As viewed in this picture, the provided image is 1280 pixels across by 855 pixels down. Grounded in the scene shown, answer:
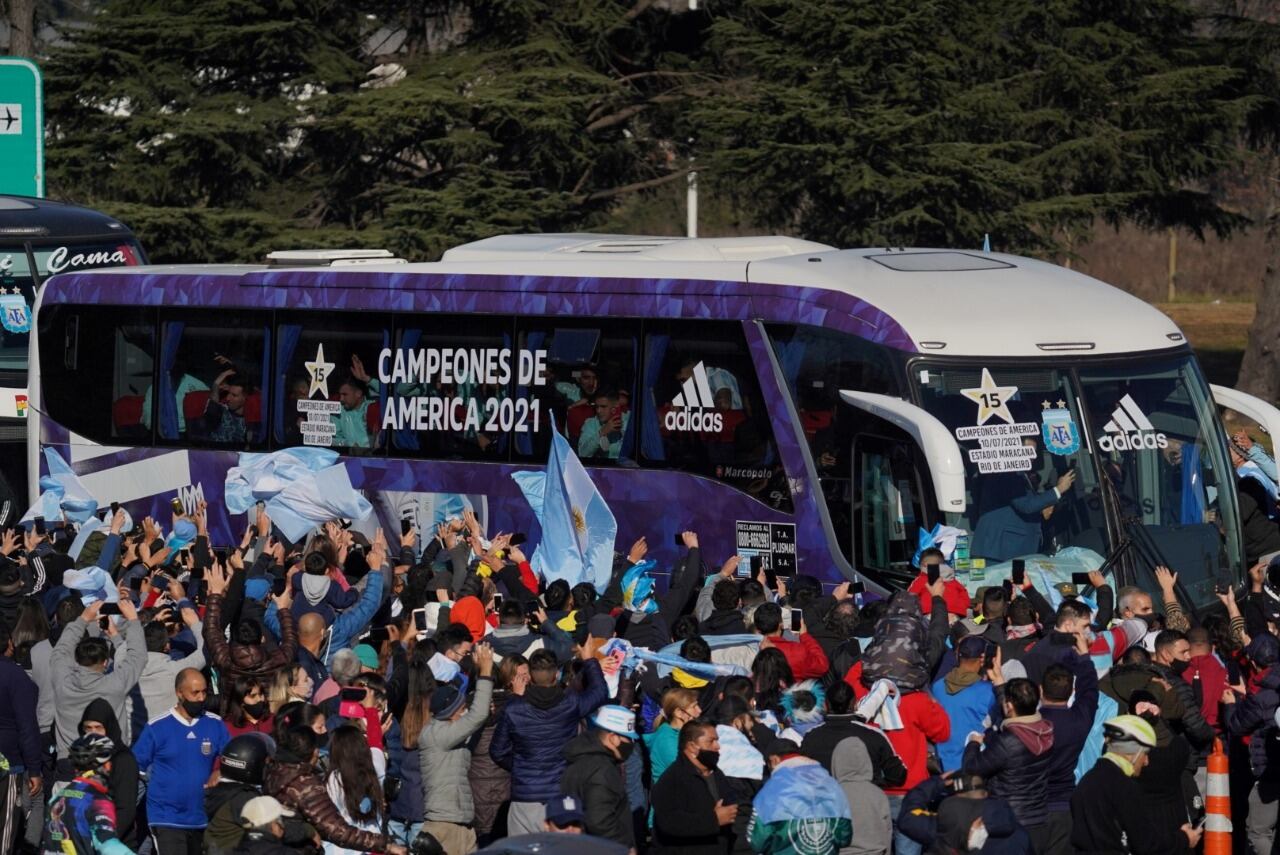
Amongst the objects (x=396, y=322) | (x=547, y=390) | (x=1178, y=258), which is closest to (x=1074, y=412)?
(x=547, y=390)

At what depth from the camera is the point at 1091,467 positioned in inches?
590

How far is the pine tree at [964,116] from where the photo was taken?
2966cm

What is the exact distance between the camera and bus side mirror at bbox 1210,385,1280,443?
53.1 feet

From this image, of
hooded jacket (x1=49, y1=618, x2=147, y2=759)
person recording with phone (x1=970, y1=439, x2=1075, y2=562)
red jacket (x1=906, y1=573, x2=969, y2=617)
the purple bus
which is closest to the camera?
hooded jacket (x1=49, y1=618, x2=147, y2=759)

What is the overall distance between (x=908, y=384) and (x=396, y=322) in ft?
16.4

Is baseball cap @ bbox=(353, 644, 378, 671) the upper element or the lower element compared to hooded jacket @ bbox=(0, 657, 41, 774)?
upper

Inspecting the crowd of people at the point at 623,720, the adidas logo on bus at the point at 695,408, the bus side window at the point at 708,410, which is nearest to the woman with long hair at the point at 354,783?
the crowd of people at the point at 623,720

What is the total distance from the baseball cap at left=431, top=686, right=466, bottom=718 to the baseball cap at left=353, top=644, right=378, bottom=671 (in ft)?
6.22

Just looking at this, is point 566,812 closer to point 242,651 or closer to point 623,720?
point 623,720

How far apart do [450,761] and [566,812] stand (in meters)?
1.35

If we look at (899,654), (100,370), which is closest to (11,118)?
(100,370)

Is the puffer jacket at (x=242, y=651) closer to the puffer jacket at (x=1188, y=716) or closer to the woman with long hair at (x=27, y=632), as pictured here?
the woman with long hair at (x=27, y=632)

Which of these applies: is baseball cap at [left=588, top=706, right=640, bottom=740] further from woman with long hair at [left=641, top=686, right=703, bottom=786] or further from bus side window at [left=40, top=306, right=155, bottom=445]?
bus side window at [left=40, top=306, right=155, bottom=445]

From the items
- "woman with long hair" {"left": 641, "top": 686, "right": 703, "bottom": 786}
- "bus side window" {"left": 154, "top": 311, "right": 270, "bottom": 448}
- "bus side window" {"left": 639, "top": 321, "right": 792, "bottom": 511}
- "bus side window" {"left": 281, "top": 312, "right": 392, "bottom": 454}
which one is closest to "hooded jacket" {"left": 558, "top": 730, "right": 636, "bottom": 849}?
"woman with long hair" {"left": 641, "top": 686, "right": 703, "bottom": 786}
